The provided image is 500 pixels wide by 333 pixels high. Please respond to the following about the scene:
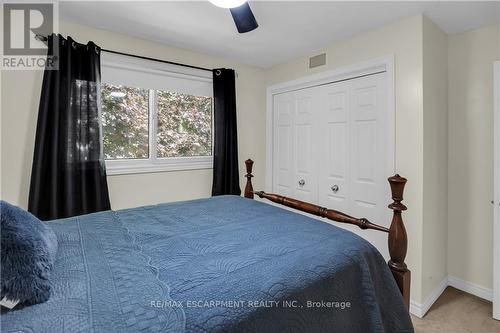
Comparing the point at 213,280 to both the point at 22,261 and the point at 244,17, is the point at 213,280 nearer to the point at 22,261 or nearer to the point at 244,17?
the point at 22,261

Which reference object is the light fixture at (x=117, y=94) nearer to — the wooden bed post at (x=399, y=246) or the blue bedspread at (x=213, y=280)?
the blue bedspread at (x=213, y=280)

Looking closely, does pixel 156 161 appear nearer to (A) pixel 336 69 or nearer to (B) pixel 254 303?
(A) pixel 336 69

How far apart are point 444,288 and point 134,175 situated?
3.16 m

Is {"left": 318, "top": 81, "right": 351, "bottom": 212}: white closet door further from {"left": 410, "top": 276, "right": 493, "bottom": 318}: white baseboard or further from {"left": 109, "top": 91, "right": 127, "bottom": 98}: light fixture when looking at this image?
{"left": 109, "top": 91, "right": 127, "bottom": 98}: light fixture

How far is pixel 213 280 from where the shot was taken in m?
0.90

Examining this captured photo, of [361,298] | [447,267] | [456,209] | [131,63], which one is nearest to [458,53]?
[456,209]

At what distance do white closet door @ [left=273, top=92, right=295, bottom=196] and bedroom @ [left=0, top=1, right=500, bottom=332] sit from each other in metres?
0.20

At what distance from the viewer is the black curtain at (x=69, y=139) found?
7.02 feet

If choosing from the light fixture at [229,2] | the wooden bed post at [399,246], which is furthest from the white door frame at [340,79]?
the light fixture at [229,2]

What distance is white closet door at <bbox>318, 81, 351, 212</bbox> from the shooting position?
2734 millimetres

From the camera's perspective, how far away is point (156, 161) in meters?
2.88

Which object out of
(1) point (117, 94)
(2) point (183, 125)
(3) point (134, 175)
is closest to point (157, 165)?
(3) point (134, 175)

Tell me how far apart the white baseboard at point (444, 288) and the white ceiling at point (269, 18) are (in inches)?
89.0

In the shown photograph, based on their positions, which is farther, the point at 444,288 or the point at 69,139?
the point at 444,288
